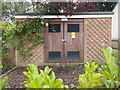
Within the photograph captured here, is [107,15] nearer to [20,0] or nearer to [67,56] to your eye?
[67,56]

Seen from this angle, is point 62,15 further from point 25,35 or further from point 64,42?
point 25,35

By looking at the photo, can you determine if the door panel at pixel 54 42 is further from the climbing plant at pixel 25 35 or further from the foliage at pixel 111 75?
the foliage at pixel 111 75

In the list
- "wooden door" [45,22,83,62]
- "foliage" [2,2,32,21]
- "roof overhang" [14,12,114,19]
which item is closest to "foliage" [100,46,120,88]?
"wooden door" [45,22,83,62]

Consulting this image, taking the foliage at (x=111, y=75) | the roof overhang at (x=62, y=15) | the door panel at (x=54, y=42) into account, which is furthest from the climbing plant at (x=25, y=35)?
the foliage at (x=111, y=75)

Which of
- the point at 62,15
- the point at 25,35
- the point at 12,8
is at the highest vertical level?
the point at 12,8

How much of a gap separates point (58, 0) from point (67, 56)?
2141 mm

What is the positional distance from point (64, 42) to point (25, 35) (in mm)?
1574

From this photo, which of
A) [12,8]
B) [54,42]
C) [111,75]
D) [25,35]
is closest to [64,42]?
[54,42]

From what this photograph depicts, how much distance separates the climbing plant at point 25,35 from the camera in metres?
4.16

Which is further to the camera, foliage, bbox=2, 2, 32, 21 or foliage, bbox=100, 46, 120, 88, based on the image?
foliage, bbox=2, 2, 32, 21

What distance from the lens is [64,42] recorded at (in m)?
4.36

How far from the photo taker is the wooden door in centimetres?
429

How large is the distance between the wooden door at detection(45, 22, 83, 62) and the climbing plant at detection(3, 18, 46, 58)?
1.17 feet

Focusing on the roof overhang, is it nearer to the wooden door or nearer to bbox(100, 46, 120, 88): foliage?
the wooden door
